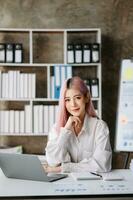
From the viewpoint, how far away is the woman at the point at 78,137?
242 centimetres

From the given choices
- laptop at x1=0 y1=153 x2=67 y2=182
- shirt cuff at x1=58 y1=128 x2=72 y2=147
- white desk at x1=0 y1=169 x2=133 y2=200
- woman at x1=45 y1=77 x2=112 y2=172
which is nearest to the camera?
white desk at x1=0 y1=169 x2=133 y2=200

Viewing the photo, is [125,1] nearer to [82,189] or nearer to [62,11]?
[62,11]

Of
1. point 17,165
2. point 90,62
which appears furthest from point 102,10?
point 17,165

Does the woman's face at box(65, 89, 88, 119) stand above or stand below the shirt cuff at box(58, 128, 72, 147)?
above

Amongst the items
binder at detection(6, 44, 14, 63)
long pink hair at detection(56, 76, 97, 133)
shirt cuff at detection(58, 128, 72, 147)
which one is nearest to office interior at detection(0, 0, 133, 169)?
binder at detection(6, 44, 14, 63)

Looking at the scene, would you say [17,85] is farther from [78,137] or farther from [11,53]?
[78,137]

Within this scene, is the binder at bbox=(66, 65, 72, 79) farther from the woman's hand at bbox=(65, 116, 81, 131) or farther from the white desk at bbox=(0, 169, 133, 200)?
the white desk at bbox=(0, 169, 133, 200)

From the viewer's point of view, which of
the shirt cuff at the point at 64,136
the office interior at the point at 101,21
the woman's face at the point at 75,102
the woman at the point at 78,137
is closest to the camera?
the woman at the point at 78,137

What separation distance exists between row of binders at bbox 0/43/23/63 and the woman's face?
1596mm

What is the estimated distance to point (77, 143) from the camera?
8.69ft

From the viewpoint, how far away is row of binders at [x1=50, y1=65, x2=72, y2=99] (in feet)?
13.6

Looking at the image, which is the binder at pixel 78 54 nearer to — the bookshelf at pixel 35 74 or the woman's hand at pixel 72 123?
the bookshelf at pixel 35 74

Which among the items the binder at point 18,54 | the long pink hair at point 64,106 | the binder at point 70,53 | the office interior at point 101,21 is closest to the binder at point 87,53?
the binder at point 70,53

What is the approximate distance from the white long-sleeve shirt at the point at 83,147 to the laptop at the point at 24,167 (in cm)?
43
